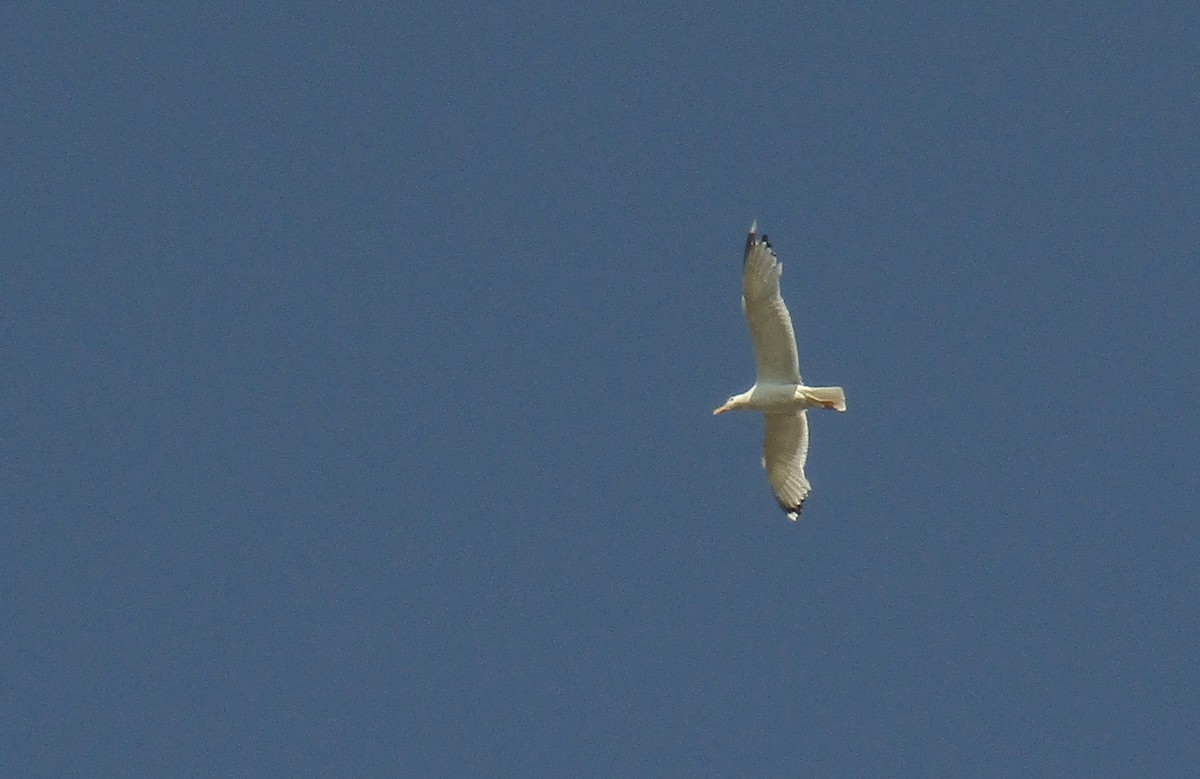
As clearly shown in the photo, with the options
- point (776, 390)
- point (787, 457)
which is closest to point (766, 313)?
point (776, 390)

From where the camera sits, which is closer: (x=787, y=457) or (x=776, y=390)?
(x=776, y=390)

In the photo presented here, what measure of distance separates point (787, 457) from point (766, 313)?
3.29m

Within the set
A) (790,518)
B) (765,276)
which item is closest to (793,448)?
(790,518)

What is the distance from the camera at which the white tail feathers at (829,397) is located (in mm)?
31703

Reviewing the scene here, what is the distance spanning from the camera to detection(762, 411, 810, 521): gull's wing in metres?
33.1

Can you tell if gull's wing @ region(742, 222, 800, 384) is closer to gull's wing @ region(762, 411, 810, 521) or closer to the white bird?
the white bird

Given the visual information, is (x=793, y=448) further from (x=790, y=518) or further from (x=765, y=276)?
(x=765, y=276)

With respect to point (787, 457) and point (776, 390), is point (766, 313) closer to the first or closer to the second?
point (776, 390)

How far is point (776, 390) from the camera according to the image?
31.8 metres

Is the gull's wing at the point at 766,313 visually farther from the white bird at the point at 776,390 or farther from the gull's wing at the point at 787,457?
the gull's wing at the point at 787,457

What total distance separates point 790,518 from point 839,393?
2.71 metres

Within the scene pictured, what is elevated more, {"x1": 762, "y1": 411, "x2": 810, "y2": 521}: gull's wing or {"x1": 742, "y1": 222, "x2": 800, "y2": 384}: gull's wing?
{"x1": 742, "y1": 222, "x2": 800, "y2": 384}: gull's wing

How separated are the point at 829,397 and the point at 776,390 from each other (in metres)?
0.74

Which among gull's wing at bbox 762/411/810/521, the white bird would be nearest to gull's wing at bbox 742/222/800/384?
the white bird
